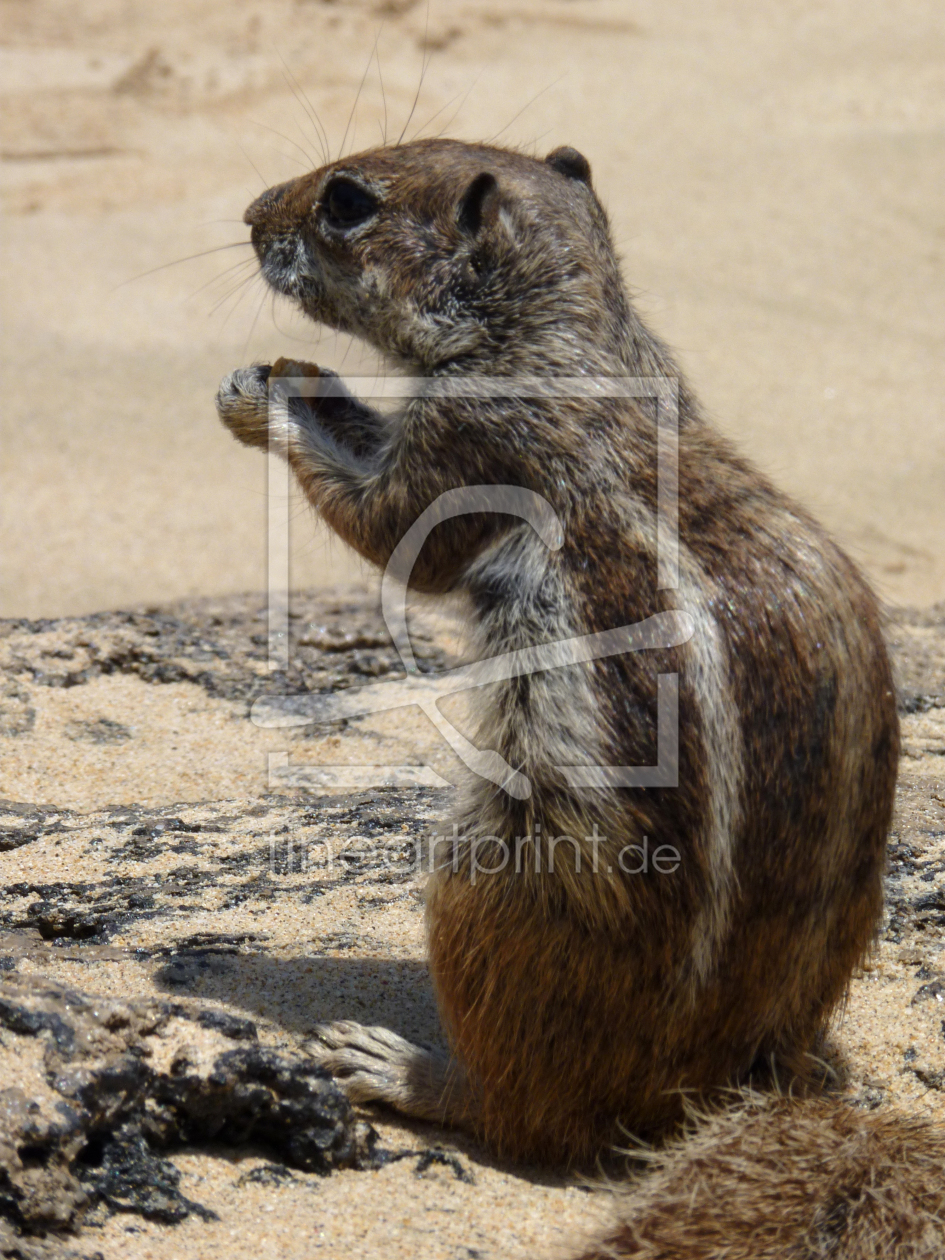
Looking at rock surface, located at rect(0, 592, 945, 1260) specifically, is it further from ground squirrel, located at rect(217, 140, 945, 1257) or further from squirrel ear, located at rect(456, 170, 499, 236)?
squirrel ear, located at rect(456, 170, 499, 236)

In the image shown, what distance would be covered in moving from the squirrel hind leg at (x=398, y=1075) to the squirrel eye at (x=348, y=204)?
2000 millimetres

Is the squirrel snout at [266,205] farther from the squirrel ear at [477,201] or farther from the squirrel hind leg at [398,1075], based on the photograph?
the squirrel hind leg at [398,1075]

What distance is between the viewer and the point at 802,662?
286 centimetres

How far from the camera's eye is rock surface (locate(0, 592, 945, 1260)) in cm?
251

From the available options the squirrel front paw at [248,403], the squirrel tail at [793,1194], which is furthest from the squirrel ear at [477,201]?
the squirrel tail at [793,1194]

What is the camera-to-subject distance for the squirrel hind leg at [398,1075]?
3088 millimetres

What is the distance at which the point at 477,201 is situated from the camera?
3.42 m

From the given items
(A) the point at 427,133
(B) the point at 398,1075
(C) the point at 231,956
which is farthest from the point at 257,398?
(A) the point at 427,133

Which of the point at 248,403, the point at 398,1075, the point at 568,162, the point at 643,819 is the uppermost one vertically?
the point at 568,162

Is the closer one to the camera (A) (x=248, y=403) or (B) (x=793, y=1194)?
(B) (x=793, y=1194)

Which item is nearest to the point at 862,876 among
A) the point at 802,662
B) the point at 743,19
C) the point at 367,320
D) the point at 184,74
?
the point at 802,662

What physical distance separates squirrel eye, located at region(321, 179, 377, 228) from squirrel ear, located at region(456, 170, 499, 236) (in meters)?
0.30

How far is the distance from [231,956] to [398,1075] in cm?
51

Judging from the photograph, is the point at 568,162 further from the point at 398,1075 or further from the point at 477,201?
the point at 398,1075
